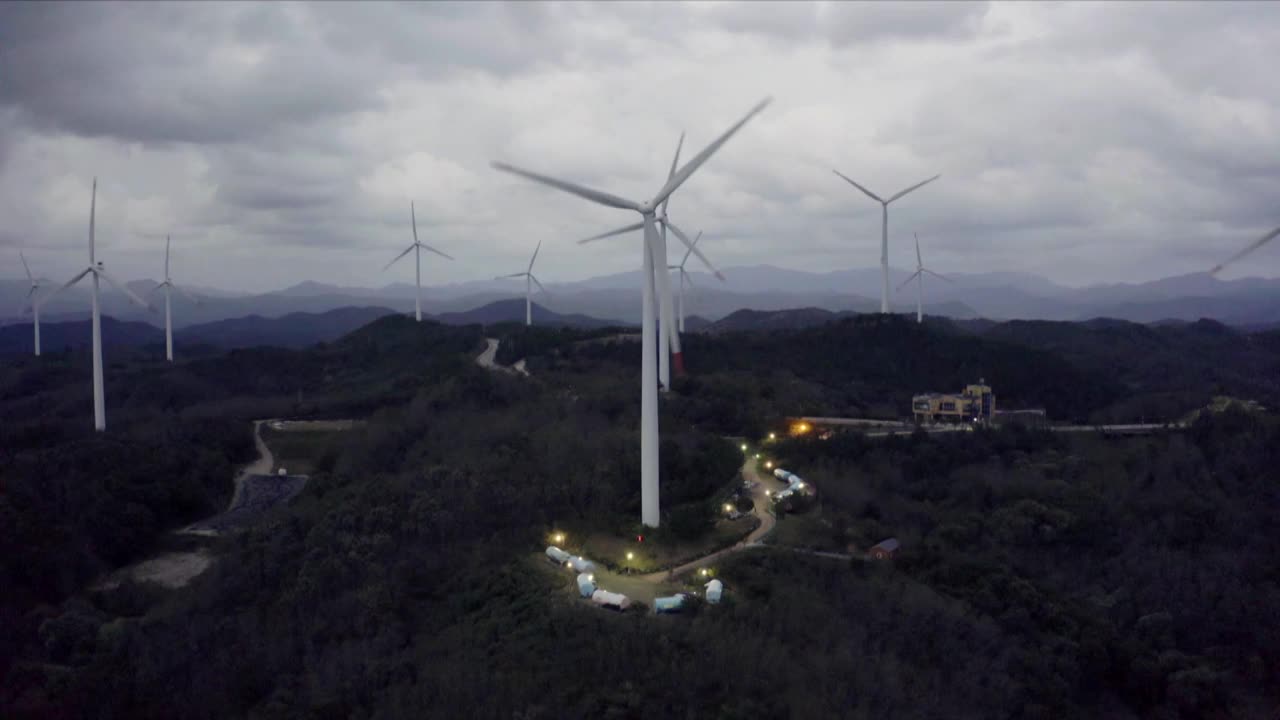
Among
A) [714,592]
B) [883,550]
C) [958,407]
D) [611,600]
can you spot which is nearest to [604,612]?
[611,600]

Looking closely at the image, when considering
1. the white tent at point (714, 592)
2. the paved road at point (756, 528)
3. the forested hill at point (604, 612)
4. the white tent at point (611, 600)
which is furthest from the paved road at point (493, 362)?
the white tent at point (714, 592)

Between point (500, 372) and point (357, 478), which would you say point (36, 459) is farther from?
point (500, 372)

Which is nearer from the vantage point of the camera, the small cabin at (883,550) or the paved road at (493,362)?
the small cabin at (883,550)

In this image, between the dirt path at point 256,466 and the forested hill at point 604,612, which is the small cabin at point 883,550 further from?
the dirt path at point 256,466

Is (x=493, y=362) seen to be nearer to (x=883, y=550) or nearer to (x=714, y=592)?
(x=883, y=550)

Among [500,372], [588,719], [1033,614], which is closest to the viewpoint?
[588,719]

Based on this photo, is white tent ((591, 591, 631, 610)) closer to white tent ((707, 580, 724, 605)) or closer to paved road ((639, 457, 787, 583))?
white tent ((707, 580, 724, 605))

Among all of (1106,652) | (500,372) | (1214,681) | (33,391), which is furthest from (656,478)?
(33,391)
